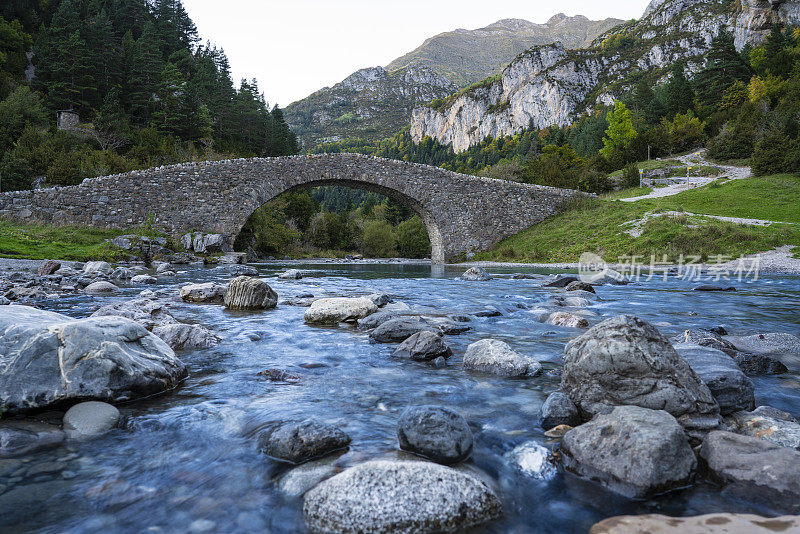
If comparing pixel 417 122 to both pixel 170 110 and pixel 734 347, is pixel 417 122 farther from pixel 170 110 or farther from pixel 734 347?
pixel 734 347

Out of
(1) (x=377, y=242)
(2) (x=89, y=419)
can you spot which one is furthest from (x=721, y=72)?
(2) (x=89, y=419)

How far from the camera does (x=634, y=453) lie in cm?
217

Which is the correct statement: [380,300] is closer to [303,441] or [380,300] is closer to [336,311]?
[336,311]

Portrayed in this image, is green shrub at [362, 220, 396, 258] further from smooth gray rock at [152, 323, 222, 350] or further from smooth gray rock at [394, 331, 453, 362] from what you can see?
smooth gray rock at [394, 331, 453, 362]

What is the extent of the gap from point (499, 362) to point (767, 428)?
6.60ft

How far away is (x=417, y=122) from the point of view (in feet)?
619

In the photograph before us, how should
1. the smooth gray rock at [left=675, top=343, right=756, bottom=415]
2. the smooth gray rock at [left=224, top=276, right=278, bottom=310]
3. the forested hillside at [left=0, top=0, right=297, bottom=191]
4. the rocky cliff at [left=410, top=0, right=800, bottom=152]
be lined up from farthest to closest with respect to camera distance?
the rocky cliff at [left=410, top=0, right=800, bottom=152] → the forested hillside at [left=0, top=0, right=297, bottom=191] → the smooth gray rock at [left=224, top=276, right=278, bottom=310] → the smooth gray rock at [left=675, top=343, right=756, bottom=415]

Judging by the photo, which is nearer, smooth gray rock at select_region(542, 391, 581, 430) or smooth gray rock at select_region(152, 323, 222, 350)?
smooth gray rock at select_region(542, 391, 581, 430)

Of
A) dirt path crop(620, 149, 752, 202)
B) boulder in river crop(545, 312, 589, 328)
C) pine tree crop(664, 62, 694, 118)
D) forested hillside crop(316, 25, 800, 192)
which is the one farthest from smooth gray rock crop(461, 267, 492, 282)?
pine tree crop(664, 62, 694, 118)

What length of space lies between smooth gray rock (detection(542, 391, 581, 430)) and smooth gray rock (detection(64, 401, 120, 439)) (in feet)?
9.91

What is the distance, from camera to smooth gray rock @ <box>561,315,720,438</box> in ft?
8.82

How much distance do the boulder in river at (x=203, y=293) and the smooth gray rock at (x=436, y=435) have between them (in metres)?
6.88

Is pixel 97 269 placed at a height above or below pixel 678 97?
below

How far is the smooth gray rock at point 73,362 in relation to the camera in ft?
9.47
